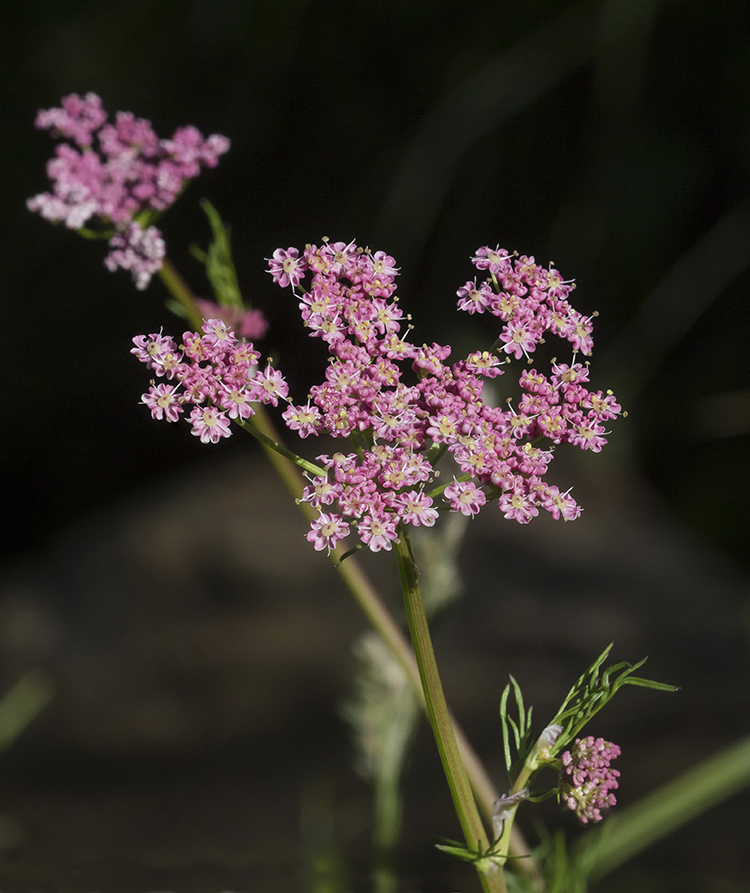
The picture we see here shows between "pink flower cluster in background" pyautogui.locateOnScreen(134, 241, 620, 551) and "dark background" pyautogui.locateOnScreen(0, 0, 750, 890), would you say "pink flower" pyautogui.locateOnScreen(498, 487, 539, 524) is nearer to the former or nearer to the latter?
"pink flower cluster in background" pyautogui.locateOnScreen(134, 241, 620, 551)

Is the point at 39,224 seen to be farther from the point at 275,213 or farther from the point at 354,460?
the point at 354,460

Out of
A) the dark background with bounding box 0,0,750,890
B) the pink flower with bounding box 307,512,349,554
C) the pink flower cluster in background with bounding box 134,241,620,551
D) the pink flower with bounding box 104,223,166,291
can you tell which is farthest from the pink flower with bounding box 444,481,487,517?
the dark background with bounding box 0,0,750,890

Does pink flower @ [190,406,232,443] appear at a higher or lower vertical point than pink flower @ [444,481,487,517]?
higher

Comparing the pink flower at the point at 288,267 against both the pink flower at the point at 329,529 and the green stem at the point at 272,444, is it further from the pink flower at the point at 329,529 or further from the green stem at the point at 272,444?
the pink flower at the point at 329,529

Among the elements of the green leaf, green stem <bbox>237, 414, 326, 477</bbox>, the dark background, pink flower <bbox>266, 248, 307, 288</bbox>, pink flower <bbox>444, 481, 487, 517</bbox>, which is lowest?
pink flower <bbox>444, 481, 487, 517</bbox>

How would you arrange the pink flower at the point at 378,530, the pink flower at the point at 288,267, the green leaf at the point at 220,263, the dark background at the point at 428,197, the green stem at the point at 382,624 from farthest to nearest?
the dark background at the point at 428,197 → the green leaf at the point at 220,263 → the green stem at the point at 382,624 → the pink flower at the point at 288,267 → the pink flower at the point at 378,530

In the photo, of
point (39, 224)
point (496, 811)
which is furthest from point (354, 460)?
point (39, 224)

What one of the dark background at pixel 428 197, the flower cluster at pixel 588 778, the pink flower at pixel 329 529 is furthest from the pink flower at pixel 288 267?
the dark background at pixel 428 197
